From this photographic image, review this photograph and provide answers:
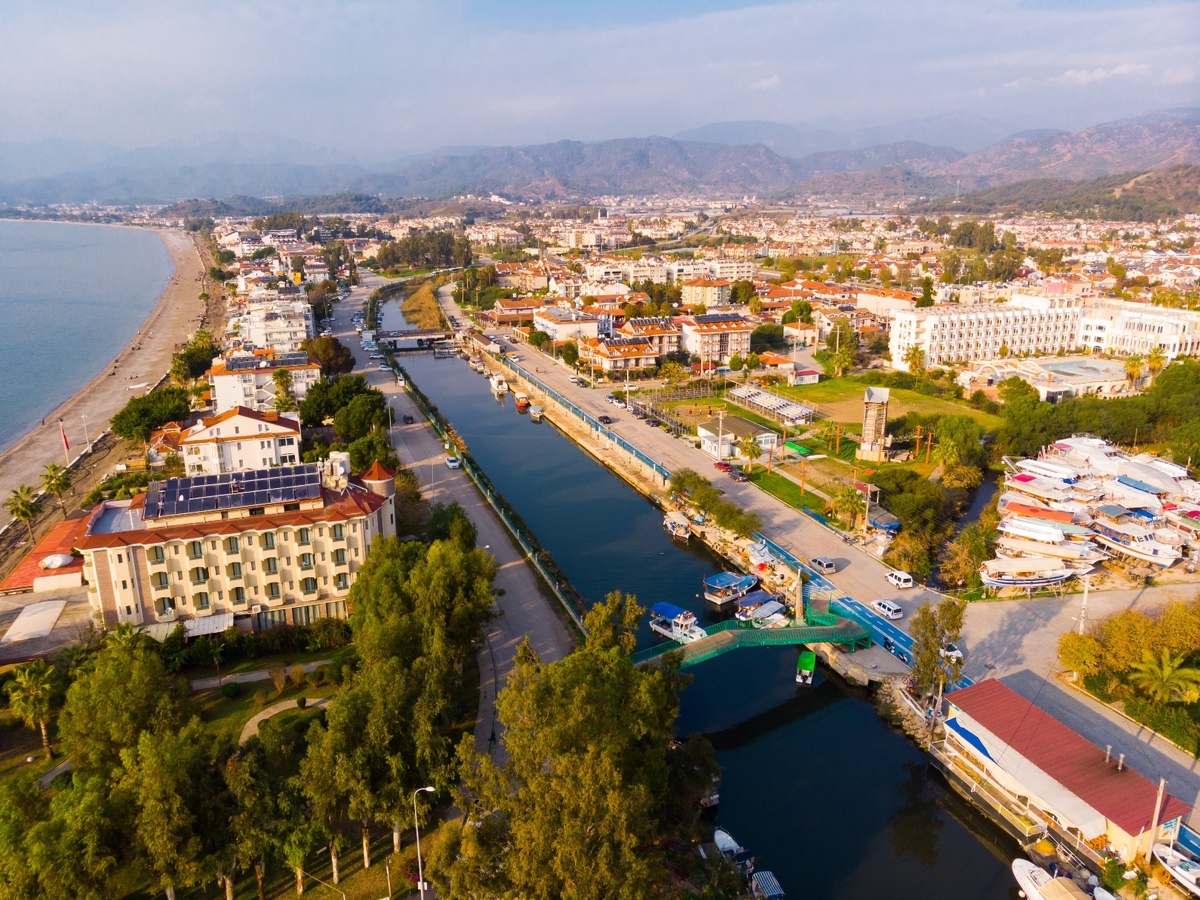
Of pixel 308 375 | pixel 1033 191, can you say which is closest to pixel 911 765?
pixel 308 375

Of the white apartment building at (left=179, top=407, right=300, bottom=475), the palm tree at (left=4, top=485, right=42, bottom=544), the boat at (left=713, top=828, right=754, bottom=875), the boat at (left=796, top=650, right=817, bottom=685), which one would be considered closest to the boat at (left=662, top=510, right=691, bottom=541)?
the boat at (left=796, top=650, right=817, bottom=685)

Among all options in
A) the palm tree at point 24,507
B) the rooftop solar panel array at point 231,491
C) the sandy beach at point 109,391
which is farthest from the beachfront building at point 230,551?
the sandy beach at point 109,391

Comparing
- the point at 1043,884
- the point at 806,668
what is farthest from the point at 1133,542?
the point at 1043,884

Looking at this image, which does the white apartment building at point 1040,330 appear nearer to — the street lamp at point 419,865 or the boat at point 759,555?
the boat at point 759,555

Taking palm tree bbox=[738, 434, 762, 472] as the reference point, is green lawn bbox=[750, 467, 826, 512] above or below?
below

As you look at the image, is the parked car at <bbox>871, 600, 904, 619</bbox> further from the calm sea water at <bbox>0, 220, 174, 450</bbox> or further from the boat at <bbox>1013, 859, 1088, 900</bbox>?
the calm sea water at <bbox>0, 220, 174, 450</bbox>

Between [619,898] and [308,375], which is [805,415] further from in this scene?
[619,898]

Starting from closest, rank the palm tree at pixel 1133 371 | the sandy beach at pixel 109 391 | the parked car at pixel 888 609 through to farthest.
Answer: the parked car at pixel 888 609 < the sandy beach at pixel 109 391 < the palm tree at pixel 1133 371
